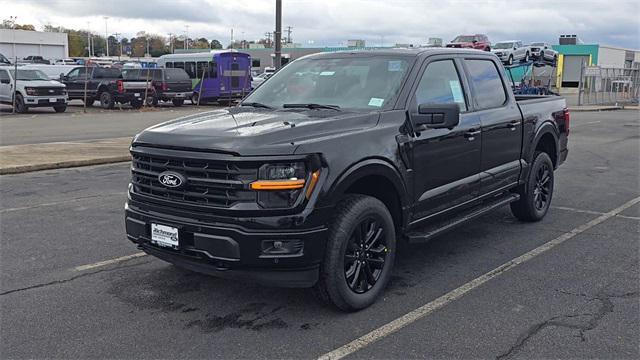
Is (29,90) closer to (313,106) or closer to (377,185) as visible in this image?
(313,106)

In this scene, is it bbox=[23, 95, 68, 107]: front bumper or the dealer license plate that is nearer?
the dealer license plate

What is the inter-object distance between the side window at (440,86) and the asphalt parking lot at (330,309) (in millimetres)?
1469

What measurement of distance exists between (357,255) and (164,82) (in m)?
26.1

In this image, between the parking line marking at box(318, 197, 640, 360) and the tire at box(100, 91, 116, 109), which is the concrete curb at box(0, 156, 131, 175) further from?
the tire at box(100, 91, 116, 109)

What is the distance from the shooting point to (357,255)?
436 centimetres

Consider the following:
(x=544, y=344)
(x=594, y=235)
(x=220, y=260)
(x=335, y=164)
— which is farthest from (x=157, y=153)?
(x=594, y=235)

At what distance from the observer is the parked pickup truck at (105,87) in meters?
26.9

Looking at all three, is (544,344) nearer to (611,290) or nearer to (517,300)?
(517,300)

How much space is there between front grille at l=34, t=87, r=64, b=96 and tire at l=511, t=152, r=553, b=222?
21.0 m

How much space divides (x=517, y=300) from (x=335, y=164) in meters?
1.81

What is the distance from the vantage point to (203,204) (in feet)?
13.3

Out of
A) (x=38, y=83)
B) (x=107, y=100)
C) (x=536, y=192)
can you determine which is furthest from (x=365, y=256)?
(x=107, y=100)

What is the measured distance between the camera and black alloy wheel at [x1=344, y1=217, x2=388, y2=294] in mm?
4320

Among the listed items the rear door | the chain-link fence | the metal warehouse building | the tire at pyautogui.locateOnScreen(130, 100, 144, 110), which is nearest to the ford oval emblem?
the rear door
